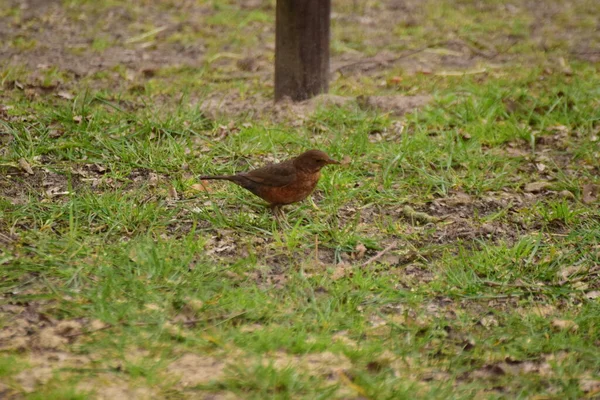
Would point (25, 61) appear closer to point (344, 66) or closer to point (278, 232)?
point (344, 66)

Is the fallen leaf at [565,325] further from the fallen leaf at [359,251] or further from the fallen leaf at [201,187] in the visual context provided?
the fallen leaf at [201,187]

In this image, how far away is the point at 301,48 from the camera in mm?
6805

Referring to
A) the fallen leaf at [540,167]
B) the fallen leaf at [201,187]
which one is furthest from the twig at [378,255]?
the fallen leaf at [540,167]

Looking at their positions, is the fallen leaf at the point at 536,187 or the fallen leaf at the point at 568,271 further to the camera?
the fallen leaf at the point at 536,187

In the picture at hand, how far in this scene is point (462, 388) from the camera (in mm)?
3566

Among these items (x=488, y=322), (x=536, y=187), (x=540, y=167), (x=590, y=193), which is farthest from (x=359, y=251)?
(x=540, y=167)

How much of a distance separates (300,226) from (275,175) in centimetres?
37

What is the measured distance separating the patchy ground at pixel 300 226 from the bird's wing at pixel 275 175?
0.26 metres

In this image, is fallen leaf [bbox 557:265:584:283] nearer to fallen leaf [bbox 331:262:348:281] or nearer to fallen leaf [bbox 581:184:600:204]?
fallen leaf [bbox 581:184:600:204]

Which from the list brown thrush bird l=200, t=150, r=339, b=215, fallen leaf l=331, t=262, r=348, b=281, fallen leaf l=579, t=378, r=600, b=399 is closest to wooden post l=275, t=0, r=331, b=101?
brown thrush bird l=200, t=150, r=339, b=215

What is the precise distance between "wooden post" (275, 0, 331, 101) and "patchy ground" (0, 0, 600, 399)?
0.66 feet

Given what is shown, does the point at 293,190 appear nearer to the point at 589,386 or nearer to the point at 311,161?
the point at 311,161

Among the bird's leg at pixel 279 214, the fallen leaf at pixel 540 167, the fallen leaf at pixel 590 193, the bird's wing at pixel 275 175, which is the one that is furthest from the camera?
the fallen leaf at pixel 540 167

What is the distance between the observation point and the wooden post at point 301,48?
22.1 feet
